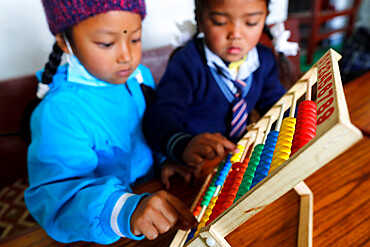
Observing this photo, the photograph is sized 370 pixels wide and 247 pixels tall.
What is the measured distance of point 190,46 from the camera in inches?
34.6

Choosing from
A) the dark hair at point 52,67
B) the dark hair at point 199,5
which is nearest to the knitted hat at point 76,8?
the dark hair at point 52,67

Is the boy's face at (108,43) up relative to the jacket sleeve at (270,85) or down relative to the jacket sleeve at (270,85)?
up

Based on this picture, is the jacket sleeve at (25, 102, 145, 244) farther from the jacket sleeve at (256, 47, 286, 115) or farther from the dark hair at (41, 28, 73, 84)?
the jacket sleeve at (256, 47, 286, 115)

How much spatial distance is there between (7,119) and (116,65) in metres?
0.63

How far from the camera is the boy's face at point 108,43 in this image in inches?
24.0

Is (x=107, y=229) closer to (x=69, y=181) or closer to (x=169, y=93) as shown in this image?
(x=69, y=181)

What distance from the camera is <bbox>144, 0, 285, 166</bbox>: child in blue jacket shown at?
69cm

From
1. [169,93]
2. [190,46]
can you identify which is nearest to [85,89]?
[169,93]

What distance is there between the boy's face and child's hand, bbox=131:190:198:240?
0.36 meters

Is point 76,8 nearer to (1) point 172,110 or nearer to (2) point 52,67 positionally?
(2) point 52,67

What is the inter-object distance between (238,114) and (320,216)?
440 millimetres

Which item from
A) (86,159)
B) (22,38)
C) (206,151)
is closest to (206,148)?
(206,151)

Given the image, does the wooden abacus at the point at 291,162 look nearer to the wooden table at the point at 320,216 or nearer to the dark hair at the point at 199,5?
the wooden table at the point at 320,216

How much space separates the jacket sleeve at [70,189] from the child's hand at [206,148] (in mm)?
166
